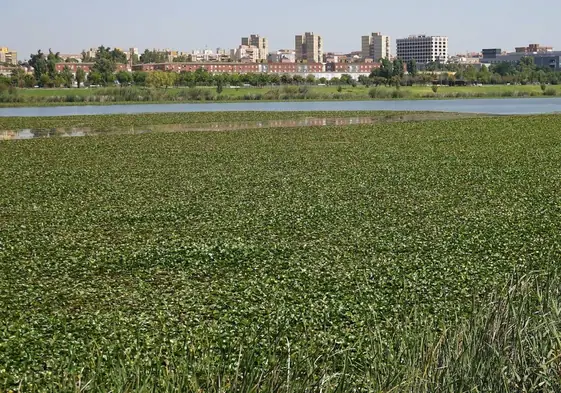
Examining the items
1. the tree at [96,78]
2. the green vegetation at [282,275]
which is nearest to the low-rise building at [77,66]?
the tree at [96,78]

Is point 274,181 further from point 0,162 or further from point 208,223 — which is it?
point 0,162

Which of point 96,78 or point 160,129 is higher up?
point 96,78

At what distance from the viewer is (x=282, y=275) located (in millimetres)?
9672

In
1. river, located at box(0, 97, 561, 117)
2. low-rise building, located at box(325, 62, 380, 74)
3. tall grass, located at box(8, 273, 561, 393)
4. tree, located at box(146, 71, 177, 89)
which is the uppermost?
low-rise building, located at box(325, 62, 380, 74)

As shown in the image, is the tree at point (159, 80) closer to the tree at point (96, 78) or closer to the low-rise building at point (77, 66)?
the tree at point (96, 78)

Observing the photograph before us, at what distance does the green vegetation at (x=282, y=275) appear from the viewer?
4395 mm

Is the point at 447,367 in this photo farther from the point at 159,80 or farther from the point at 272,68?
the point at 272,68

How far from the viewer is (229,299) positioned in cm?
879

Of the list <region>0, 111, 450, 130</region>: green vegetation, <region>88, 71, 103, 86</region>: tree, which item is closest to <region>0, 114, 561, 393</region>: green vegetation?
<region>0, 111, 450, 130</region>: green vegetation

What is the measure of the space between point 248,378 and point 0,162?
785 inches

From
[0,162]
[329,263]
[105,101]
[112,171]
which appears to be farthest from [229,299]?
[105,101]

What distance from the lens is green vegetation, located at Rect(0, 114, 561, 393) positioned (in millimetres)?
4395

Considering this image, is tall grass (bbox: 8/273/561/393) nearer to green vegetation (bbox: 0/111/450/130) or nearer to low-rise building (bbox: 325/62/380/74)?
green vegetation (bbox: 0/111/450/130)

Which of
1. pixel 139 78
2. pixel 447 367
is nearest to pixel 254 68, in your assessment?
pixel 139 78
